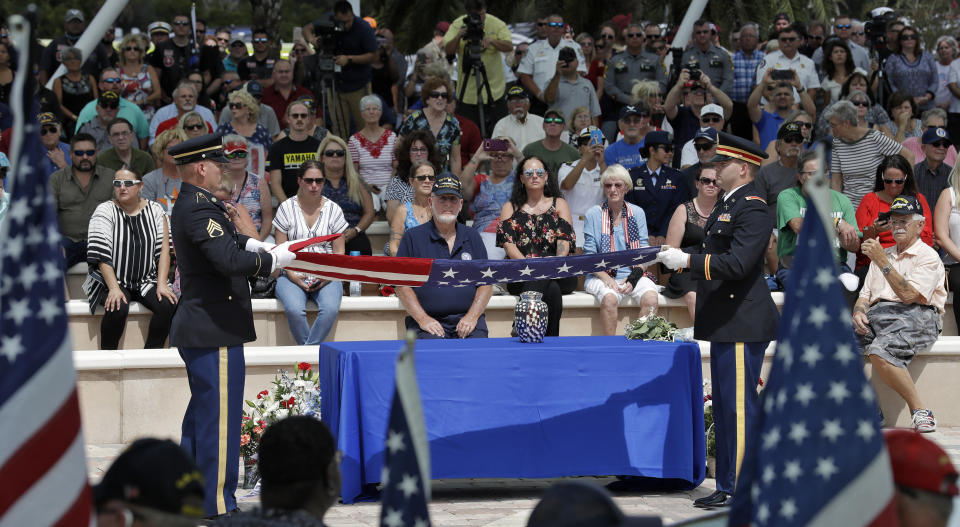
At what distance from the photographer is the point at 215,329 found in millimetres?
6758

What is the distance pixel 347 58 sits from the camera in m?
14.0

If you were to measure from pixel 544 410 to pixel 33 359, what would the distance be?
4.51m

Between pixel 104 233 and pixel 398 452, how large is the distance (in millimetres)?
7130

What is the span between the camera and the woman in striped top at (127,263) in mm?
9789

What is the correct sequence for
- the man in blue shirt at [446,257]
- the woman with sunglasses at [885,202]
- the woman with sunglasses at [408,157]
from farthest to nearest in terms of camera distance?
the woman with sunglasses at [408,157] → the woman with sunglasses at [885,202] → the man in blue shirt at [446,257]

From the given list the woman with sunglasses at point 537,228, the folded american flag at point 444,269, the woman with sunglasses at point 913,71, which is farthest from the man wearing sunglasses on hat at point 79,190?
the woman with sunglasses at point 913,71

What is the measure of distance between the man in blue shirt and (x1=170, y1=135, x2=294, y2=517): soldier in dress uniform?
68.4 inches

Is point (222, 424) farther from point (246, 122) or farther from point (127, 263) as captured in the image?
point (246, 122)

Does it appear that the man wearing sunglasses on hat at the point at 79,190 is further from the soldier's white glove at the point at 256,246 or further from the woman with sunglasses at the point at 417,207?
the soldier's white glove at the point at 256,246

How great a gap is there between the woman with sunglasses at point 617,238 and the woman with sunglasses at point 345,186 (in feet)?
6.50

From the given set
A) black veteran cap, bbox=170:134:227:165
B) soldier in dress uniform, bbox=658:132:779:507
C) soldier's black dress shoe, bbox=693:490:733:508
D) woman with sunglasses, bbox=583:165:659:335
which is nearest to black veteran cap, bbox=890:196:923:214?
woman with sunglasses, bbox=583:165:659:335

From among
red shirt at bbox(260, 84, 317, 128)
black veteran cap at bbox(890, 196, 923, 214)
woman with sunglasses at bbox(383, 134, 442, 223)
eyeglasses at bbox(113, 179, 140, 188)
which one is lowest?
black veteran cap at bbox(890, 196, 923, 214)

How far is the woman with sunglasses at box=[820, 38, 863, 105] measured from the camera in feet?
49.0

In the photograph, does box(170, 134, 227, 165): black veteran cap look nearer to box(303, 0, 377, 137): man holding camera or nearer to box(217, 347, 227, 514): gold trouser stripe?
box(217, 347, 227, 514): gold trouser stripe
